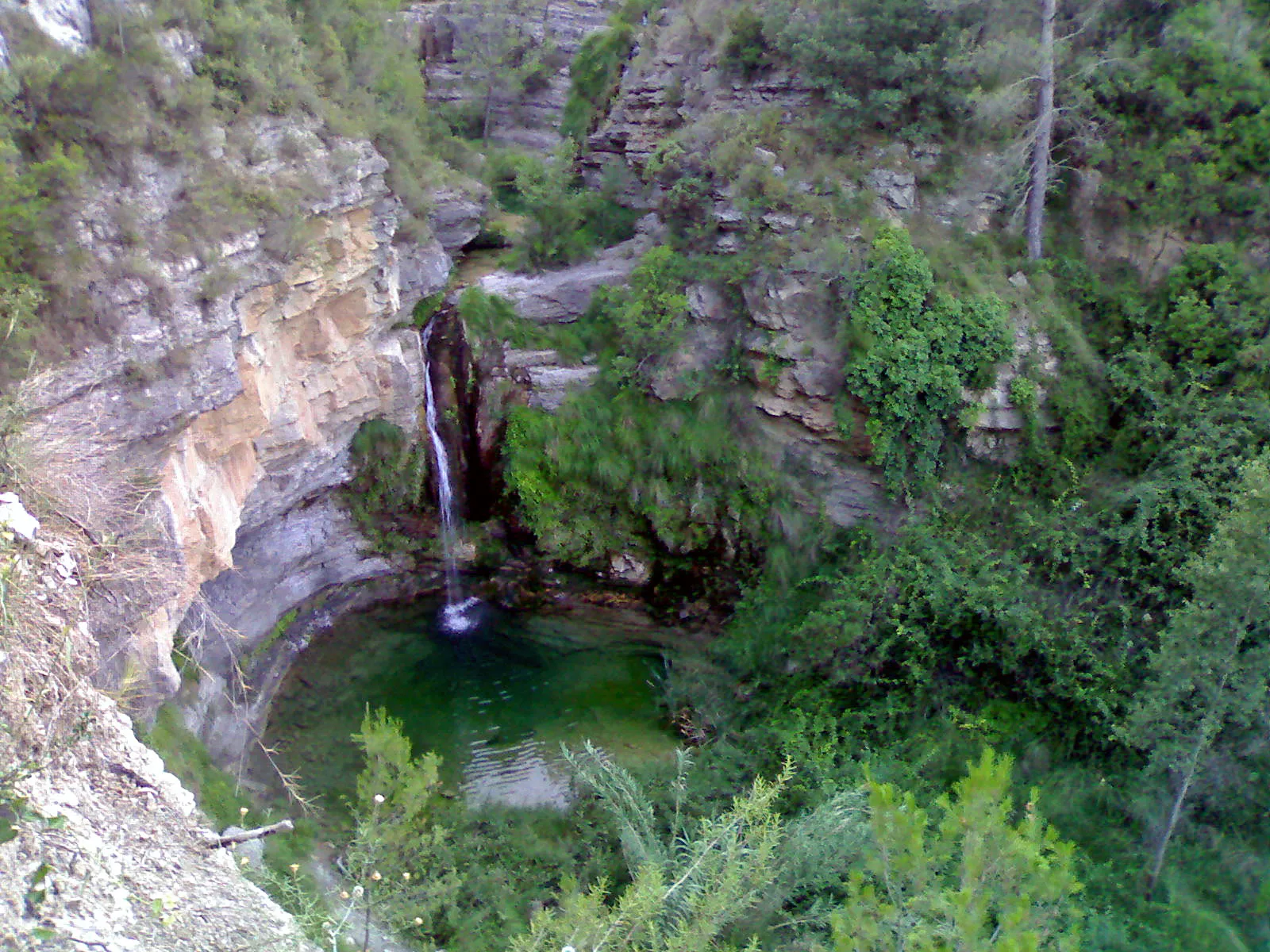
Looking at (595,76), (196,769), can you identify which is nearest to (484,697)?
(196,769)

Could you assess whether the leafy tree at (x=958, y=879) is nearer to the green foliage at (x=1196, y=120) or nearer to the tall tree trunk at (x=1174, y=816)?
the tall tree trunk at (x=1174, y=816)

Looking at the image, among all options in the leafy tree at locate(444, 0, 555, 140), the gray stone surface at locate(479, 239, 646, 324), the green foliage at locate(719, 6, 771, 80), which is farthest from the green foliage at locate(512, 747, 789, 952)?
the leafy tree at locate(444, 0, 555, 140)

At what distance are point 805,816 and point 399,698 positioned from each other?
21.8 feet

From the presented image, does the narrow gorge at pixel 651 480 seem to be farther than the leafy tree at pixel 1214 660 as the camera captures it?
No

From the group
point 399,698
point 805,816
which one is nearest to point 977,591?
point 805,816

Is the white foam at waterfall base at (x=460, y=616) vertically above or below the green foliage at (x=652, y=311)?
below

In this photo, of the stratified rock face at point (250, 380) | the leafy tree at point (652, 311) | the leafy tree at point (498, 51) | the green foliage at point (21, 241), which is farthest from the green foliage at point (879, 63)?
the leafy tree at point (498, 51)

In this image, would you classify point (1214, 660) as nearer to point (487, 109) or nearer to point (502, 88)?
point (487, 109)

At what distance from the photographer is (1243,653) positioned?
7312mm

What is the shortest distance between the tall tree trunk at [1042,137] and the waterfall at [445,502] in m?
9.89

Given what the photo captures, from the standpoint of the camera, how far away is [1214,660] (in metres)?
7.25

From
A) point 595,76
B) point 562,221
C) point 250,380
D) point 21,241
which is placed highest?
point 595,76

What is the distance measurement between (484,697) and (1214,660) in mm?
9179

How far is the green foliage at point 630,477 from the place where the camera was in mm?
13438
